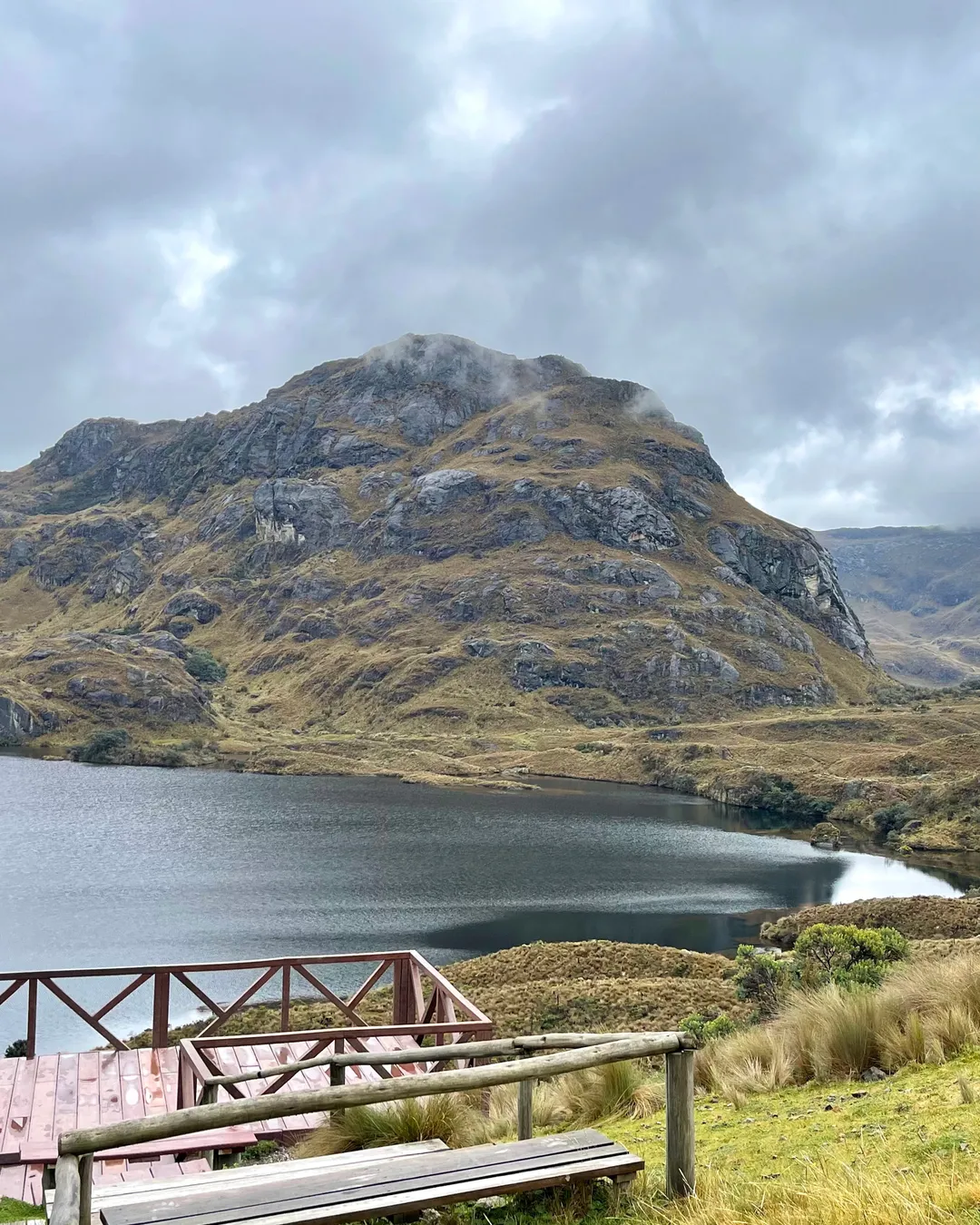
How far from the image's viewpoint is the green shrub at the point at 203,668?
18075cm

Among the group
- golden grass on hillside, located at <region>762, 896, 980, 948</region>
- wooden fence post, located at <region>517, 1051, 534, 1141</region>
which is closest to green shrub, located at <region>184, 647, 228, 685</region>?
golden grass on hillside, located at <region>762, 896, 980, 948</region>

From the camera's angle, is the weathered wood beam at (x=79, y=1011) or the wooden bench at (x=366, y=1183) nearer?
the wooden bench at (x=366, y=1183)

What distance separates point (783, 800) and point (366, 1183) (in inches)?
3756

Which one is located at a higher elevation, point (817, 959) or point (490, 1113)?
point (490, 1113)

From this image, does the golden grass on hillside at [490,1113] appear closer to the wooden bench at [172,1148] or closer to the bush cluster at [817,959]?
the wooden bench at [172,1148]

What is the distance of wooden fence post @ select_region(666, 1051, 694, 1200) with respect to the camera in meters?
5.96

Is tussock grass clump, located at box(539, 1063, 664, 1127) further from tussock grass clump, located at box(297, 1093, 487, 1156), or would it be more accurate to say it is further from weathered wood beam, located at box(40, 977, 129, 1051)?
weathered wood beam, located at box(40, 977, 129, 1051)

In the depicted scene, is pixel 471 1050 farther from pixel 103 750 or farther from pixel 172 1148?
pixel 103 750

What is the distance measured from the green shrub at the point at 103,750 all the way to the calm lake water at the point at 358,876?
88.2 feet

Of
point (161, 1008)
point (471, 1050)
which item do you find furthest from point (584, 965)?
point (471, 1050)

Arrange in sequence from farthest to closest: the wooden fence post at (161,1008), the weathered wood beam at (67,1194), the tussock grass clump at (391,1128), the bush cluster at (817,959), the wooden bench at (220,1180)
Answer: the bush cluster at (817,959)
the wooden fence post at (161,1008)
the tussock grass clump at (391,1128)
the wooden bench at (220,1180)
the weathered wood beam at (67,1194)

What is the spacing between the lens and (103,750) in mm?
→ 123562

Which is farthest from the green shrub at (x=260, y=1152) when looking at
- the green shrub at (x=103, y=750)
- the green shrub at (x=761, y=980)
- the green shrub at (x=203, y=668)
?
the green shrub at (x=203, y=668)

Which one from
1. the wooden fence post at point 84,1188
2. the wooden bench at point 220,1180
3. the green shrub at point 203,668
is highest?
the green shrub at point 203,668
